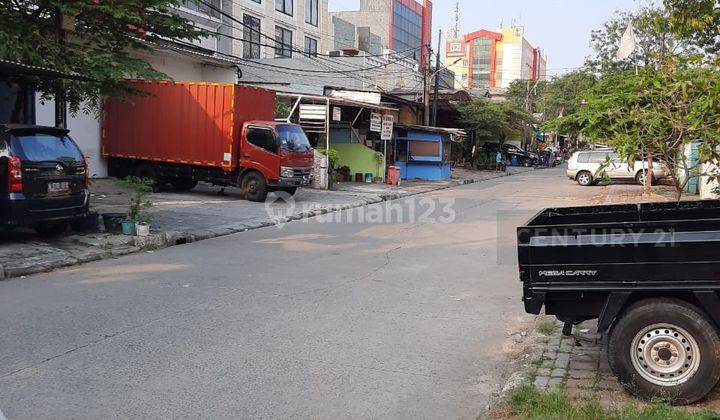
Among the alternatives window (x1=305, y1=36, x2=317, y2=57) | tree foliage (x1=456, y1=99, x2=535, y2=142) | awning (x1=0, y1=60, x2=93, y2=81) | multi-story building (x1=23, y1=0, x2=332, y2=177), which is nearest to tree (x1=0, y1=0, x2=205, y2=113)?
awning (x1=0, y1=60, x2=93, y2=81)

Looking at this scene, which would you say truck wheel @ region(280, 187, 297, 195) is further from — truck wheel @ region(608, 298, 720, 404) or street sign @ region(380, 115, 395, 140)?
truck wheel @ region(608, 298, 720, 404)

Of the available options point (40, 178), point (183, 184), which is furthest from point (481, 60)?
point (40, 178)

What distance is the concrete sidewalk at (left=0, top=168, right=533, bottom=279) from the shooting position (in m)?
9.97

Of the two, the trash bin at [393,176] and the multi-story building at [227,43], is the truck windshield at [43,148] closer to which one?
the multi-story building at [227,43]

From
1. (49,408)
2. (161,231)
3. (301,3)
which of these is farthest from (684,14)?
(301,3)

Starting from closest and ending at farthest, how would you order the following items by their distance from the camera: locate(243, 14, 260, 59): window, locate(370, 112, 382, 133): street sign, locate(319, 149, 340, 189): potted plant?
locate(319, 149, 340, 189): potted plant < locate(370, 112, 382, 133): street sign < locate(243, 14, 260, 59): window

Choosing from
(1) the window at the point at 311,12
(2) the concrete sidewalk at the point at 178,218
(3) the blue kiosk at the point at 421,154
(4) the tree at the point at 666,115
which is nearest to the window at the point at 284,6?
(1) the window at the point at 311,12

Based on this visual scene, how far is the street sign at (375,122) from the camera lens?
27.5m

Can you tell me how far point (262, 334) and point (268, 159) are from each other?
12716 mm

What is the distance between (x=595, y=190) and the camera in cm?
2909

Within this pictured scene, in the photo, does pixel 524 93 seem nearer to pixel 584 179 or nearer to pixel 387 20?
pixel 387 20

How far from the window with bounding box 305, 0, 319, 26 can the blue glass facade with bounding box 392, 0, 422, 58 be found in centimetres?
2570

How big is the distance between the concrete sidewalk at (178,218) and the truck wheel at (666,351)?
783cm

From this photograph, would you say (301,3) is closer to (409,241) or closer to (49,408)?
(409,241)
